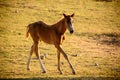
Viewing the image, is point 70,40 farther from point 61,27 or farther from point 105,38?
point 61,27

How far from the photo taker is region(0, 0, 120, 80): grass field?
15.7 m

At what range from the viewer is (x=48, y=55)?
1925 centimetres

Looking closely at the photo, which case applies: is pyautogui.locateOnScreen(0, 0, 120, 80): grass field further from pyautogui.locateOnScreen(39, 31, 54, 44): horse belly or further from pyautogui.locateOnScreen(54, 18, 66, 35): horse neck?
pyautogui.locateOnScreen(54, 18, 66, 35): horse neck

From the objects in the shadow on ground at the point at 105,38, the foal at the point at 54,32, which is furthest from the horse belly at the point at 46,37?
the shadow on ground at the point at 105,38

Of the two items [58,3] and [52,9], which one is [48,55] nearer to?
[52,9]

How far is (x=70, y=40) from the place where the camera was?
23625mm

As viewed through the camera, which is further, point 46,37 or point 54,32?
point 46,37

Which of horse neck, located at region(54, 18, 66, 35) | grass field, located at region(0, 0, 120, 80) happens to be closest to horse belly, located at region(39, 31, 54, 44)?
horse neck, located at region(54, 18, 66, 35)

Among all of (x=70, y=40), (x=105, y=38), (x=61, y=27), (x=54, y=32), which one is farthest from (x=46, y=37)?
(x=105, y=38)

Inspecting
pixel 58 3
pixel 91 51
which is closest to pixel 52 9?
pixel 58 3

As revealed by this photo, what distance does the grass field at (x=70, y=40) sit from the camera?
15.7 meters

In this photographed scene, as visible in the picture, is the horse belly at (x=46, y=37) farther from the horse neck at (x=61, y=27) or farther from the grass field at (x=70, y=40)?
the grass field at (x=70, y=40)

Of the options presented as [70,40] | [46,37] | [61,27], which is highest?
[61,27]

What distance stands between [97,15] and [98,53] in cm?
1182
